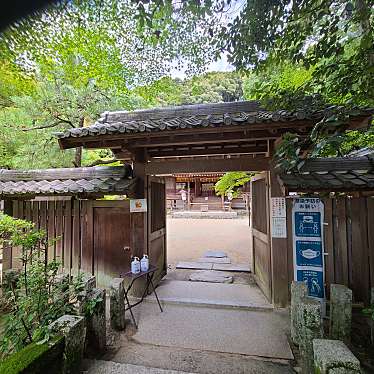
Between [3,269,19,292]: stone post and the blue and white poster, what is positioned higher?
the blue and white poster

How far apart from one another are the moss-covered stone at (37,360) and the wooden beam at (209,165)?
3.18 m

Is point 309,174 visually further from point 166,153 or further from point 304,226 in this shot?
point 166,153

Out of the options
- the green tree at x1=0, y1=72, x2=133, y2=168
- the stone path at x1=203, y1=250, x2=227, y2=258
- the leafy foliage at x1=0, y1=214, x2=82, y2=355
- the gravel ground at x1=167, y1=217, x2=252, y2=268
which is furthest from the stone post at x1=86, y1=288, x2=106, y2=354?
the green tree at x1=0, y1=72, x2=133, y2=168

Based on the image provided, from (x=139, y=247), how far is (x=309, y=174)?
3500 mm

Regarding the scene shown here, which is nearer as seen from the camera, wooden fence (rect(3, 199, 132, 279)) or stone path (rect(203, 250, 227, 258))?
wooden fence (rect(3, 199, 132, 279))

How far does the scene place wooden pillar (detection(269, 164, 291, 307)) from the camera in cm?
412

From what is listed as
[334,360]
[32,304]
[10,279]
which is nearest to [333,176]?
[334,360]

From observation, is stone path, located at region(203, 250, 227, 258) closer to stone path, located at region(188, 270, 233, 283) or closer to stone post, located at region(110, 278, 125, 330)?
stone path, located at region(188, 270, 233, 283)

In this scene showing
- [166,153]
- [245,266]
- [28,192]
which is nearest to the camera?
[28,192]

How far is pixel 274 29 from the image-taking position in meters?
2.88

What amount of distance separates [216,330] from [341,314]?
5.71 feet

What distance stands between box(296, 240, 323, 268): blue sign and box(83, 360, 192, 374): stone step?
8.78ft

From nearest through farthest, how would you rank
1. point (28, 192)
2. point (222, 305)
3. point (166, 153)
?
point (222, 305)
point (28, 192)
point (166, 153)

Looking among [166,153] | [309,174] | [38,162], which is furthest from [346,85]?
[38,162]
